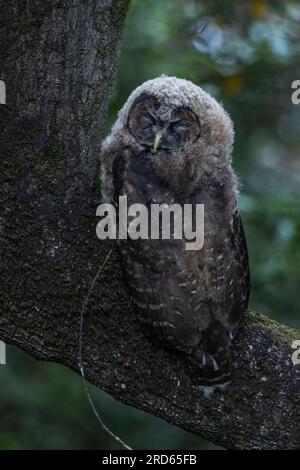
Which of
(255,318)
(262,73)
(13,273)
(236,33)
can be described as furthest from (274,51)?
(13,273)

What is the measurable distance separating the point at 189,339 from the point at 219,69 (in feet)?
9.10

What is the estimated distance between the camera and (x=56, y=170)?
3232 mm

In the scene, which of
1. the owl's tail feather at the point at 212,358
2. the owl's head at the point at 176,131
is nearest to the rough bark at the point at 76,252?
the owl's tail feather at the point at 212,358

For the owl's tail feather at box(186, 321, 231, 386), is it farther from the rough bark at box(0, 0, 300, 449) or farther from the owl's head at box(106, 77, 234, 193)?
the owl's head at box(106, 77, 234, 193)

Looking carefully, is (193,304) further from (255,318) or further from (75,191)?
(75,191)

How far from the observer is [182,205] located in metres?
3.35

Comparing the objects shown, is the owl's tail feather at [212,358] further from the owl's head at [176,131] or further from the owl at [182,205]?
the owl's head at [176,131]

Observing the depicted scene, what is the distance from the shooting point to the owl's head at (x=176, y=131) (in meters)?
3.43

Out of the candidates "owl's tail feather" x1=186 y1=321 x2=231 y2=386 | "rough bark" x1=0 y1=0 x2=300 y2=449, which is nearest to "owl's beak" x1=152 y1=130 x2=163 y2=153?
"rough bark" x1=0 y1=0 x2=300 y2=449

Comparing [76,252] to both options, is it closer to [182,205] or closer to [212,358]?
[182,205]

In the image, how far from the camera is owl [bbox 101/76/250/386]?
329 centimetres

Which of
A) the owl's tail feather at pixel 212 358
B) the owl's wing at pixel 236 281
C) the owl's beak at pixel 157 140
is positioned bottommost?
the owl's tail feather at pixel 212 358

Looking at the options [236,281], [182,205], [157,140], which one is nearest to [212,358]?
[236,281]

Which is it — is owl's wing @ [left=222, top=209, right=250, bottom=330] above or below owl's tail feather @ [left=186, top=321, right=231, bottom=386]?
above
